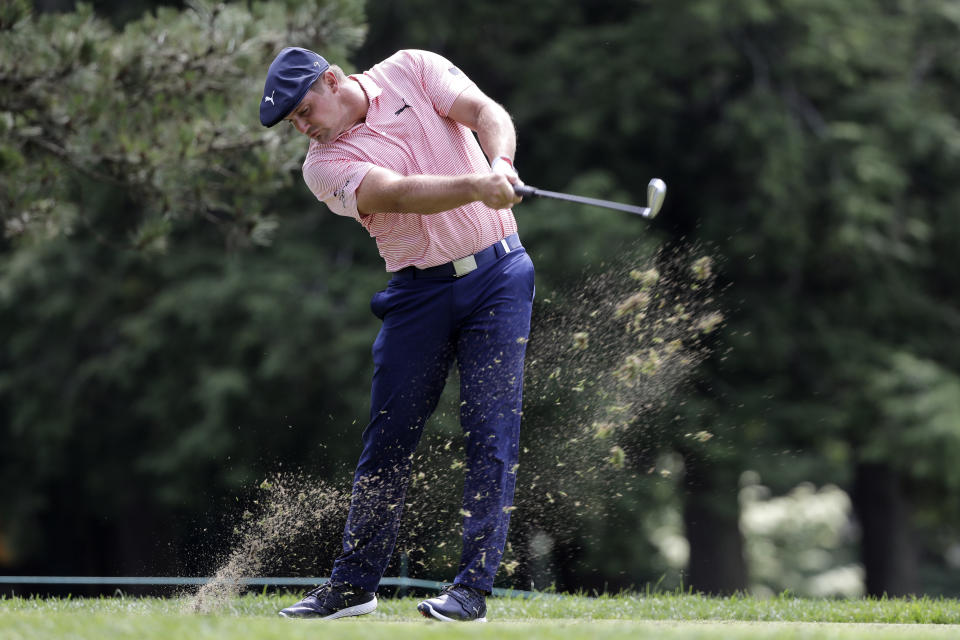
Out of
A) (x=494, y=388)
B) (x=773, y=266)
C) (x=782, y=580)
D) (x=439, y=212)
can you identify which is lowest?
(x=782, y=580)

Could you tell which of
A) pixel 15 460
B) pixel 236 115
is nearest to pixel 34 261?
pixel 15 460

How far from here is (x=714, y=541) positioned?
14.9 m

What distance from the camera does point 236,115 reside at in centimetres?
648

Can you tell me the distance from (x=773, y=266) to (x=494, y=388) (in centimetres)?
993

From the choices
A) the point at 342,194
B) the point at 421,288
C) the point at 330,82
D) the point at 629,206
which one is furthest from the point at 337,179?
the point at 629,206

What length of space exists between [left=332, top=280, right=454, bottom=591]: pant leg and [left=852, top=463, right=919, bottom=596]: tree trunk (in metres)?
11.9

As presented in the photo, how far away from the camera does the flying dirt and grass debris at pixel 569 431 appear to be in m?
5.29

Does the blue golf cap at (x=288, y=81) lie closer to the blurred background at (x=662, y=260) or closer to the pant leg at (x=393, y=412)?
the pant leg at (x=393, y=412)

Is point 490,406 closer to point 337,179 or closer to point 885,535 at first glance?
point 337,179

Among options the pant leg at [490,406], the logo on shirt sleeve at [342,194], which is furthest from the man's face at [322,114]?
the pant leg at [490,406]

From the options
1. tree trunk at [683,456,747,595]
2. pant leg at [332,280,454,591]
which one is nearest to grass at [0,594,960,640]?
pant leg at [332,280,454,591]

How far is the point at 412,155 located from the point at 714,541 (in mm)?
11346

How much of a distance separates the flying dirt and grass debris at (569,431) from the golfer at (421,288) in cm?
70

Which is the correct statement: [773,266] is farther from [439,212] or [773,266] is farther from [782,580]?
[782,580]
